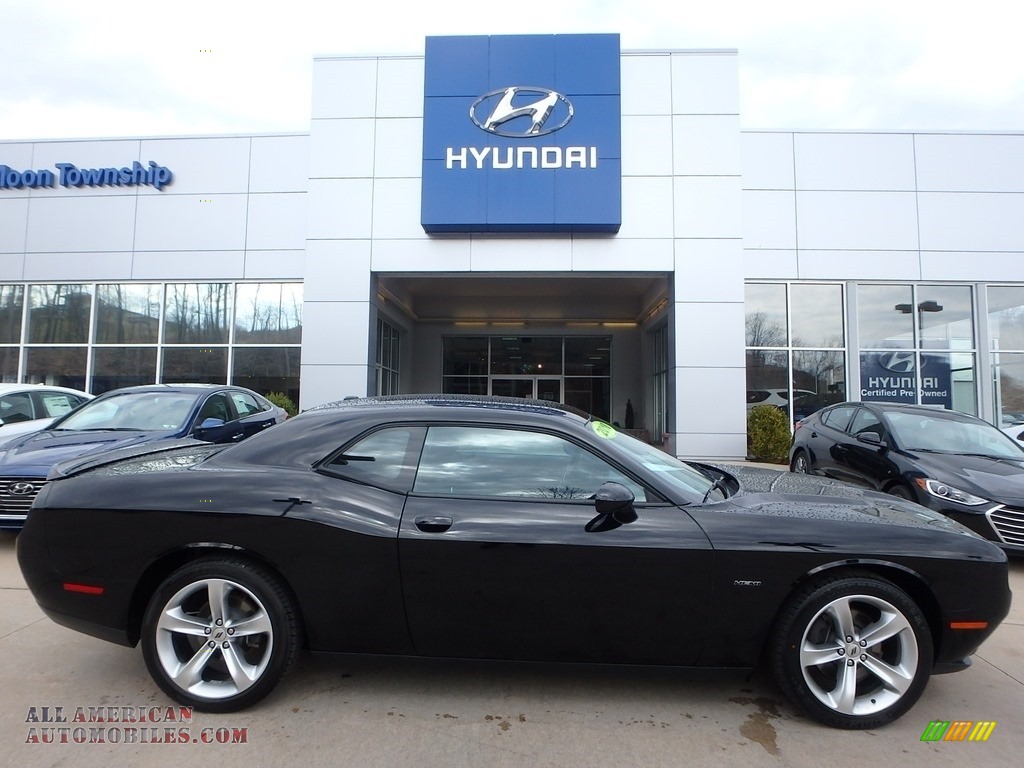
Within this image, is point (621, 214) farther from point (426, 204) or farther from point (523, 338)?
point (523, 338)

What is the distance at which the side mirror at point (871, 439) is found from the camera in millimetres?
6105

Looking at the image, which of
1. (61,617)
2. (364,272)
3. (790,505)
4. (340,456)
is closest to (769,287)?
(364,272)

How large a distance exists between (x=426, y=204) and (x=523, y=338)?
7.14m

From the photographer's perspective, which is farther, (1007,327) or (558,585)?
(1007,327)

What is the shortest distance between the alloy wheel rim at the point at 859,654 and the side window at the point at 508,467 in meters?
0.98

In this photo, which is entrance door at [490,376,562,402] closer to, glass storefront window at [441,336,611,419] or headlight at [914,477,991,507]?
glass storefront window at [441,336,611,419]

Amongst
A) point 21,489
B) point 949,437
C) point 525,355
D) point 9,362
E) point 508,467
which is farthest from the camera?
point 525,355

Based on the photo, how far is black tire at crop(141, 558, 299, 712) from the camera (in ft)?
8.90

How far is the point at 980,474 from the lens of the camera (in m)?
5.23

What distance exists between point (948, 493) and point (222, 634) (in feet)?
18.6

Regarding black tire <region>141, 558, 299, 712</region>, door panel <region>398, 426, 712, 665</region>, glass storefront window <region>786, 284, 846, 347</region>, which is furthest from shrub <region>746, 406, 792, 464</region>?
black tire <region>141, 558, 299, 712</region>

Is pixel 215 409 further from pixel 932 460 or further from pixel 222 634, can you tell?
pixel 932 460

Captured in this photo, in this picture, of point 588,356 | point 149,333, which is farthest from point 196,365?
point 588,356

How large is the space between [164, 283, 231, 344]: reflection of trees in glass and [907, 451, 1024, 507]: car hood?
13803 millimetres
